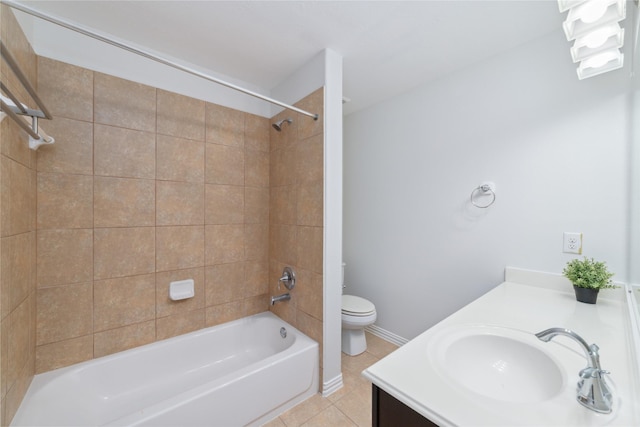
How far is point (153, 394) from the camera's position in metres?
1.60

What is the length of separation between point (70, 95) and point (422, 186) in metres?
2.42

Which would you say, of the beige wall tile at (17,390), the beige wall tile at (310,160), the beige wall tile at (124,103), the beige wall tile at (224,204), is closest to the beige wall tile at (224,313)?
the beige wall tile at (224,204)

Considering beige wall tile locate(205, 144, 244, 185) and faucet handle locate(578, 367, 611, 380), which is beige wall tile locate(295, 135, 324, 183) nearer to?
beige wall tile locate(205, 144, 244, 185)

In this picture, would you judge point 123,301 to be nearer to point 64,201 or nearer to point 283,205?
point 64,201

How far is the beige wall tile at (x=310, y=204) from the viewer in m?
1.72

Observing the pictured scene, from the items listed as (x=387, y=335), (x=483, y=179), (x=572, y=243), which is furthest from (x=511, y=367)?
(x=387, y=335)

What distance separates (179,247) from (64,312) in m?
0.67

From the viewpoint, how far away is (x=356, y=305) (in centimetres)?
221

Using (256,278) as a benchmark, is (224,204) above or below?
above

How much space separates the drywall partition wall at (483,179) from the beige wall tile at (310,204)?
90 centimetres

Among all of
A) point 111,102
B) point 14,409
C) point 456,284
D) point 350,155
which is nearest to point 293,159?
point 350,155

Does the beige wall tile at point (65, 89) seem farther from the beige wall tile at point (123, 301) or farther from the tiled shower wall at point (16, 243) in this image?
the beige wall tile at point (123, 301)

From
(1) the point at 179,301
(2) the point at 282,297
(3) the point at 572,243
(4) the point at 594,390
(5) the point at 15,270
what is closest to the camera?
(4) the point at 594,390

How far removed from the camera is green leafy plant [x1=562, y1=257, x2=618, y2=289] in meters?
1.19
